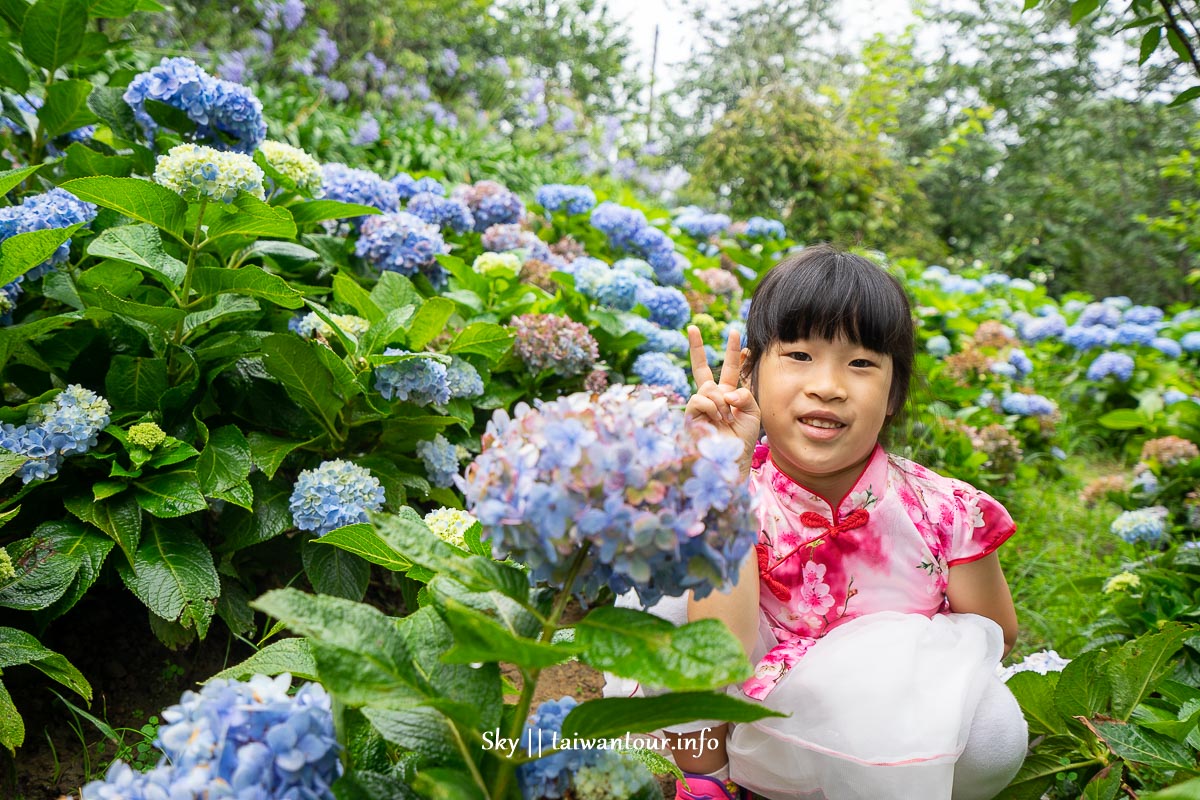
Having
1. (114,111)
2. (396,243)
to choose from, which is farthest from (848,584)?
(114,111)

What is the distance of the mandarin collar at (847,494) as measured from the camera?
1.58 meters

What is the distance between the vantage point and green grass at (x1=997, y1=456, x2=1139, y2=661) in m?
2.30

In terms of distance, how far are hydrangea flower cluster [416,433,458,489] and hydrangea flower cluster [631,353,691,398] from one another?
30.7 inches

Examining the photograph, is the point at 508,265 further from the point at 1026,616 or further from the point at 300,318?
the point at 1026,616

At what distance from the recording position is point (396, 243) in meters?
2.27

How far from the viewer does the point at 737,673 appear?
24.5 inches

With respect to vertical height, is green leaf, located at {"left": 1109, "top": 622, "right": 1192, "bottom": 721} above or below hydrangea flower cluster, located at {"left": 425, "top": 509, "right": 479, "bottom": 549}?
below

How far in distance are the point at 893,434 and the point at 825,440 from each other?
0.44 meters

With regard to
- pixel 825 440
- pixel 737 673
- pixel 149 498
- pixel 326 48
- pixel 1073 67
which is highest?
pixel 1073 67

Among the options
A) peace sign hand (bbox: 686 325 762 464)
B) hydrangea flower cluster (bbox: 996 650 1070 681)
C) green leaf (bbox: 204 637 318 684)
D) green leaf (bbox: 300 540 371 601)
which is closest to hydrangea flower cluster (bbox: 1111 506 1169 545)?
hydrangea flower cluster (bbox: 996 650 1070 681)

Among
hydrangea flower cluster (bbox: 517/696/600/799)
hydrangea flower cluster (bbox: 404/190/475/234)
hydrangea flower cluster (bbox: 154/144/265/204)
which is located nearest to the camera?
hydrangea flower cluster (bbox: 517/696/600/799)

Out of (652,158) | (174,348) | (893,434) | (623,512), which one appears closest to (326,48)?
(652,158)

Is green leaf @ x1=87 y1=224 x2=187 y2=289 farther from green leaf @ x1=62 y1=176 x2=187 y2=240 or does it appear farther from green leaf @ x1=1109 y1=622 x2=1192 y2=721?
green leaf @ x1=1109 y1=622 x2=1192 y2=721

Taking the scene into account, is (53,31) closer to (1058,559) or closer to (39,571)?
(39,571)
